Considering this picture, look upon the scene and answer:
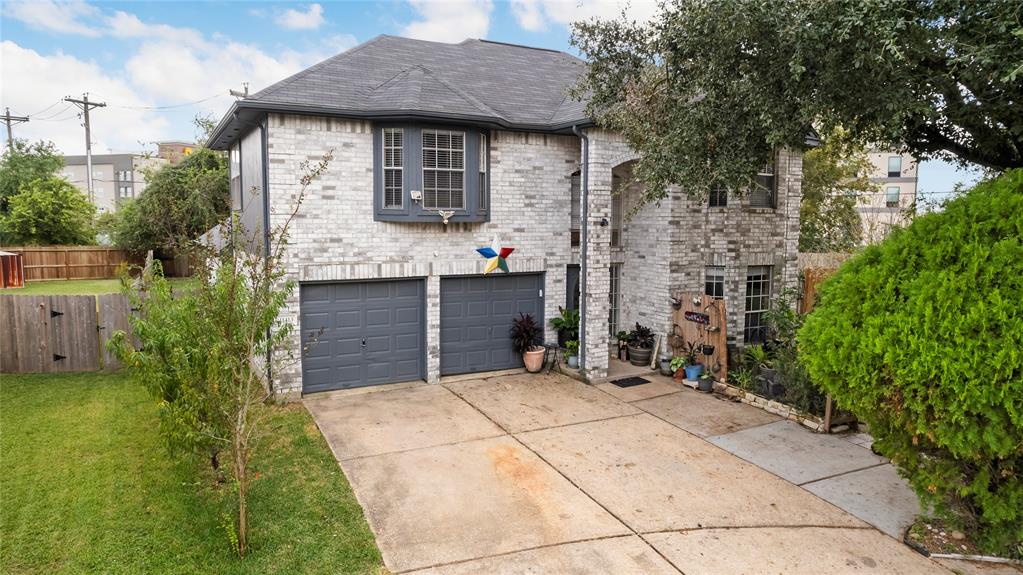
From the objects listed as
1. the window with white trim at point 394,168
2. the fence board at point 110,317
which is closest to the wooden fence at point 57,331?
the fence board at point 110,317

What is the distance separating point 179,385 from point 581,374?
7558 mm

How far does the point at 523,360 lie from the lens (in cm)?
1298

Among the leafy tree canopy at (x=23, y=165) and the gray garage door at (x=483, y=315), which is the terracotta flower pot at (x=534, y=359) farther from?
the leafy tree canopy at (x=23, y=165)

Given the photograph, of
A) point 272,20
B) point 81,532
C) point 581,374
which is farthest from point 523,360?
point 272,20

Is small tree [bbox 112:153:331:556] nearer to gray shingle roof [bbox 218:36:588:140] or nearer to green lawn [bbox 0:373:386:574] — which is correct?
green lawn [bbox 0:373:386:574]

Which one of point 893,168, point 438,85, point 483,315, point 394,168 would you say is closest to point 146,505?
point 394,168

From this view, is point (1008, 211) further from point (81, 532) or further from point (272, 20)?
point (272, 20)

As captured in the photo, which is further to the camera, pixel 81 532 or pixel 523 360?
pixel 523 360

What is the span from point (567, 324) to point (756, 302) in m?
4.47

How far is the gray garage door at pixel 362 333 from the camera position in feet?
36.6

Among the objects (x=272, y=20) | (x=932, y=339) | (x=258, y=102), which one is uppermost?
(x=272, y=20)

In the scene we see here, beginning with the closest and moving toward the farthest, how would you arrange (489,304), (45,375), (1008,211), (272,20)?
(1008,211), (45,375), (489,304), (272,20)

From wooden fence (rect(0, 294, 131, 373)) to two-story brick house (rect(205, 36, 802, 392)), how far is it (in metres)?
3.35

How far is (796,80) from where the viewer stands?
23.5 feet
